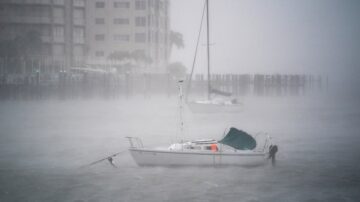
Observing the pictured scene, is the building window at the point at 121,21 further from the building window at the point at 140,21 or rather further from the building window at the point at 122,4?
the building window at the point at 122,4

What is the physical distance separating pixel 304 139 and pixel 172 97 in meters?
45.1

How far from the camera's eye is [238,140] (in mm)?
23016

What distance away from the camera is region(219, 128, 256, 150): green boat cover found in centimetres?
2283

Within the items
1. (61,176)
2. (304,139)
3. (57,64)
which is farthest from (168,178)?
(57,64)

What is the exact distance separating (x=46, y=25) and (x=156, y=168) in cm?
5553

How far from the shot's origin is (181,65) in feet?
292

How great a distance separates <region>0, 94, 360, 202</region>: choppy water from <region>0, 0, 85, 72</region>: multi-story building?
25978 millimetres

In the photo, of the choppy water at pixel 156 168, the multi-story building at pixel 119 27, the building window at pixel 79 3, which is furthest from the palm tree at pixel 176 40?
the choppy water at pixel 156 168

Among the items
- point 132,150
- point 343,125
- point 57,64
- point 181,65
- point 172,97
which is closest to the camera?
point 132,150

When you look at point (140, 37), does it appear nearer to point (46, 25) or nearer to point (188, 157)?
point (46, 25)

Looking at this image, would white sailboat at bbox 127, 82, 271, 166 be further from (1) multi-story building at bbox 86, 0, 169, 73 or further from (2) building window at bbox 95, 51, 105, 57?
(2) building window at bbox 95, 51, 105, 57

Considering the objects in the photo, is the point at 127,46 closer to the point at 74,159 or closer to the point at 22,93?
the point at 22,93

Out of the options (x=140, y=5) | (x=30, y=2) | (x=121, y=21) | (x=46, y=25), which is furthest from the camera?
(x=140, y=5)

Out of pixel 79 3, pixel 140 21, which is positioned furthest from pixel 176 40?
pixel 79 3
